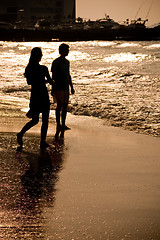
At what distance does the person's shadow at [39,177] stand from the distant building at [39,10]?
18559 centimetres

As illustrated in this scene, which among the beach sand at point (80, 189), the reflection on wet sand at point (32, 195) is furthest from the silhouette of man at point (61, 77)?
the reflection on wet sand at point (32, 195)

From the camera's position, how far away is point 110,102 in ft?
43.7

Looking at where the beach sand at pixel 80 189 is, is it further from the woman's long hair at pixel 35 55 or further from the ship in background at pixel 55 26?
the ship in background at pixel 55 26

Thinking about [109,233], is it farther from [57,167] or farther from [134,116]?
[134,116]

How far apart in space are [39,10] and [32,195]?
200 meters

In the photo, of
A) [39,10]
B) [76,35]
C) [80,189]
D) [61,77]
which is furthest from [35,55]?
[39,10]

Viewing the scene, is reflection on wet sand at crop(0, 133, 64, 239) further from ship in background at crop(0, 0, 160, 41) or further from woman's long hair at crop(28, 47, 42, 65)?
ship in background at crop(0, 0, 160, 41)

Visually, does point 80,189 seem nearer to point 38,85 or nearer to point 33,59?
point 38,85

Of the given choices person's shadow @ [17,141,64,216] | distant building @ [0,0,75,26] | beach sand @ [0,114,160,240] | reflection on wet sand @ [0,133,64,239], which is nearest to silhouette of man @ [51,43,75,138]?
beach sand @ [0,114,160,240]

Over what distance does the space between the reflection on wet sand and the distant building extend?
7314 inches

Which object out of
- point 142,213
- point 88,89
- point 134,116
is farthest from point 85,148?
point 88,89

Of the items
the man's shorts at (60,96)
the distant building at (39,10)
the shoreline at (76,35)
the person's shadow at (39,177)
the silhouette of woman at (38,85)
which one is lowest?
the shoreline at (76,35)

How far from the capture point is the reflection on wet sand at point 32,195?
3.75 metres

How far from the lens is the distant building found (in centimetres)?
18875
